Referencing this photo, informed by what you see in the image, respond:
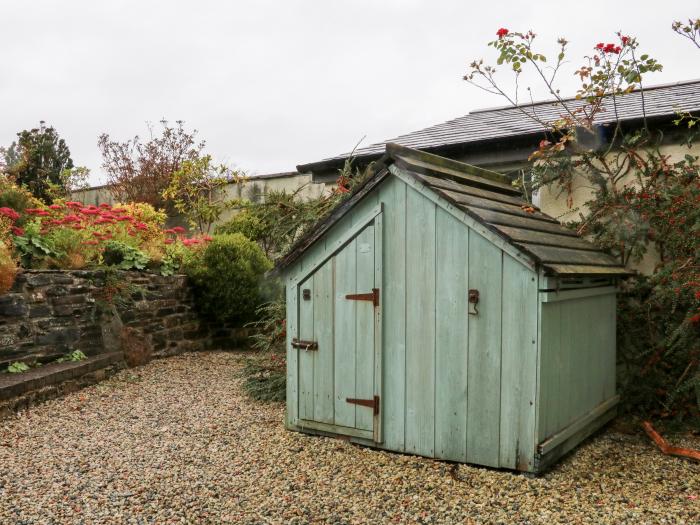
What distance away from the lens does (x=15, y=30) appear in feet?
28.8

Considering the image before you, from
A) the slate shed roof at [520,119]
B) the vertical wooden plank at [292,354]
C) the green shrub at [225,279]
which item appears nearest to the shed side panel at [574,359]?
the vertical wooden plank at [292,354]

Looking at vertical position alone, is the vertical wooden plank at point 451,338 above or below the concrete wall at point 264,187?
below

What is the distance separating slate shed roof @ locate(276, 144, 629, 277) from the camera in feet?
12.4

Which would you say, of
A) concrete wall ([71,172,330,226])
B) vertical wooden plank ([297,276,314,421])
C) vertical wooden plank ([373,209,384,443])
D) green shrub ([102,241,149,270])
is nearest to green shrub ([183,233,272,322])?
green shrub ([102,241,149,270])

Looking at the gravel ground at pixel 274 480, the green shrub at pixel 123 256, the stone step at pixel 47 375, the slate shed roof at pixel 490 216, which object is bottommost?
the gravel ground at pixel 274 480

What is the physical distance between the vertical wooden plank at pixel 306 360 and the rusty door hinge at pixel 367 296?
15.3 inches

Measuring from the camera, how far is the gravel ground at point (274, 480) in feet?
10.6

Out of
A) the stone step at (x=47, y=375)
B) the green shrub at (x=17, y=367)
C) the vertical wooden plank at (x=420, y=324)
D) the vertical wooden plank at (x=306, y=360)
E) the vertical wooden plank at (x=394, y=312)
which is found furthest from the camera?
the green shrub at (x=17, y=367)

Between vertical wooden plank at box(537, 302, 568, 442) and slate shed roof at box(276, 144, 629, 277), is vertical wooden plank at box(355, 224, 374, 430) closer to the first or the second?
slate shed roof at box(276, 144, 629, 277)

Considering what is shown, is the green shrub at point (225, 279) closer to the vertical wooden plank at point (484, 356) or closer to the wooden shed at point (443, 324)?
the wooden shed at point (443, 324)

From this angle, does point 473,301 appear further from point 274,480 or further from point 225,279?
point 225,279

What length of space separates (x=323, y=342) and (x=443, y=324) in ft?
3.44

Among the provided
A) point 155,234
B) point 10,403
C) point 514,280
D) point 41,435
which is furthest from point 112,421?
point 155,234

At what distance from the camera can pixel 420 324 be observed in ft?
13.3
